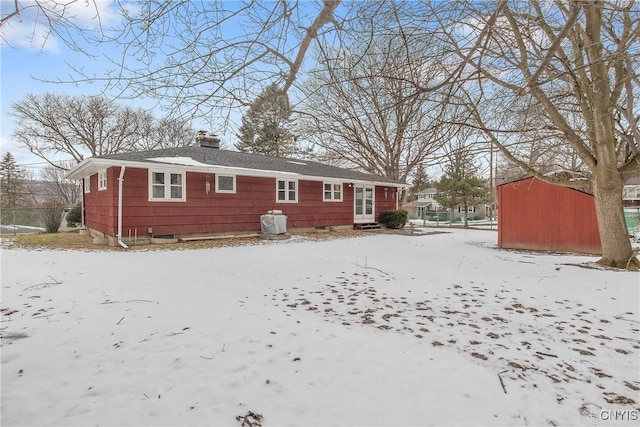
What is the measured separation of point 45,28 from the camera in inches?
118

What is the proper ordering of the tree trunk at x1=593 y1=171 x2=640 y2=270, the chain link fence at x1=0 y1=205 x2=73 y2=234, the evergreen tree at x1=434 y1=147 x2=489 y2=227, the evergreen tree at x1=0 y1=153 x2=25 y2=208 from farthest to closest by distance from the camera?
the evergreen tree at x1=0 y1=153 x2=25 y2=208
the evergreen tree at x1=434 y1=147 x2=489 y2=227
the chain link fence at x1=0 y1=205 x2=73 y2=234
the tree trunk at x1=593 y1=171 x2=640 y2=270

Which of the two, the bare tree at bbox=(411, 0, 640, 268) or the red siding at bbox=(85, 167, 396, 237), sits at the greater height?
the bare tree at bbox=(411, 0, 640, 268)

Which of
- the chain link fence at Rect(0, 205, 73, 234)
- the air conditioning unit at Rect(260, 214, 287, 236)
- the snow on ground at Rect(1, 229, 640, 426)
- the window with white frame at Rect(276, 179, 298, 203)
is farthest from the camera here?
the chain link fence at Rect(0, 205, 73, 234)

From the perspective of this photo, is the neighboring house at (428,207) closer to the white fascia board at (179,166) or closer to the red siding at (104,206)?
the white fascia board at (179,166)

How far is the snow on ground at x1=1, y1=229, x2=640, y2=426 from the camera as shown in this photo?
2.03 meters

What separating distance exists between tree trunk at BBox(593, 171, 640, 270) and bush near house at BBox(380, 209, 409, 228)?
9.92 meters

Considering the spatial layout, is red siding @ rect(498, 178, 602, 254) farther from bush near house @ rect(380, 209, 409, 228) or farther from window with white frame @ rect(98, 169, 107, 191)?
window with white frame @ rect(98, 169, 107, 191)

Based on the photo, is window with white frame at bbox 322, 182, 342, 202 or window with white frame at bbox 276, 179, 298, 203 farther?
window with white frame at bbox 322, 182, 342, 202

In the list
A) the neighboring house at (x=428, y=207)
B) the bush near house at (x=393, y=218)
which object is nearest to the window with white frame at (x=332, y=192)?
the bush near house at (x=393, y=218)

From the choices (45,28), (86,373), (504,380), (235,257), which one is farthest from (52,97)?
(504,380)

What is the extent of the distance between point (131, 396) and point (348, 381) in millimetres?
1432

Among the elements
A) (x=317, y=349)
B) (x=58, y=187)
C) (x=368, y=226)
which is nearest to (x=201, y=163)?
(x=368, y=226)

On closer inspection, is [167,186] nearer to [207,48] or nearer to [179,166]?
[179,166]

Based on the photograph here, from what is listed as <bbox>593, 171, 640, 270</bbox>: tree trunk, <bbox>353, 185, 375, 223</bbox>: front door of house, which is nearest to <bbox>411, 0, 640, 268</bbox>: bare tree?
<bbox>593, 171, 640, 270</bbox>: tree trunk
